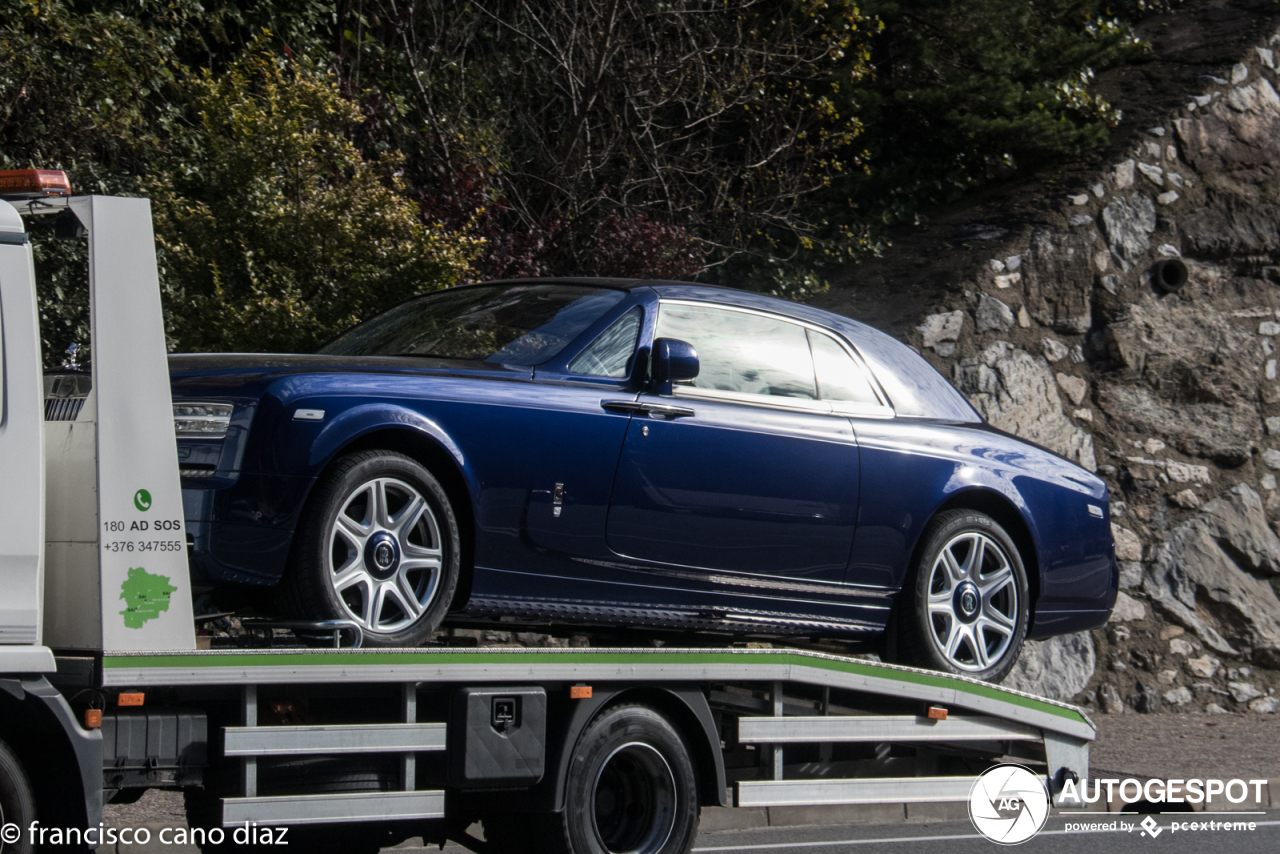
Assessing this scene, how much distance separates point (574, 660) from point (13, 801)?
6.51 feet

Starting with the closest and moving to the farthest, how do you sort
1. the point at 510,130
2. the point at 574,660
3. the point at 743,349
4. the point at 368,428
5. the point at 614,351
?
1. the point at 368,428
2. the point at 574,660
3. the point at 614,351
4. the point at 743,349
5. the point at 510,130

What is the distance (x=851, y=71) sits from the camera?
14742 millimetres

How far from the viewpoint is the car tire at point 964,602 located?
689 cm

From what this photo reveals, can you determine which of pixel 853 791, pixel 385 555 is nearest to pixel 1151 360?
pixel 853 791

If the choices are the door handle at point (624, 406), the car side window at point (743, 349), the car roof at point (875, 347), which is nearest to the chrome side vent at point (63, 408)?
the door handle at point (624, 406)

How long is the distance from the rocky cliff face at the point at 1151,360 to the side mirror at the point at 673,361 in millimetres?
7621

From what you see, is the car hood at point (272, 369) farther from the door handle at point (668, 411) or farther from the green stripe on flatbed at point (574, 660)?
the green stripe on flatbed at point (574, 660)

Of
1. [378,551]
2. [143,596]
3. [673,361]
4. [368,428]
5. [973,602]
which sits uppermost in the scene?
[673,361]

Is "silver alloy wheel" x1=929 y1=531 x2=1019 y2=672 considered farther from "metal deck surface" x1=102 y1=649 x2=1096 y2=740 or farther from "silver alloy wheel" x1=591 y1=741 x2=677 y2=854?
"silver alloy wheel" x1=591 y1=741 x2=677 y2=854

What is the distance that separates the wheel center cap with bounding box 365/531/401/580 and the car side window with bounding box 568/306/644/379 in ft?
3.87

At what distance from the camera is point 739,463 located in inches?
245

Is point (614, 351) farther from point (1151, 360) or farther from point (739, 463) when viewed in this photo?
point (1151, 360)

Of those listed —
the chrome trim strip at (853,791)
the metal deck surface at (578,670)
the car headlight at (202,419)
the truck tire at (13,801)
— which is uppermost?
the car headlight at (202,419)

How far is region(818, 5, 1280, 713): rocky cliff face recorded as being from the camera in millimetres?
13383
